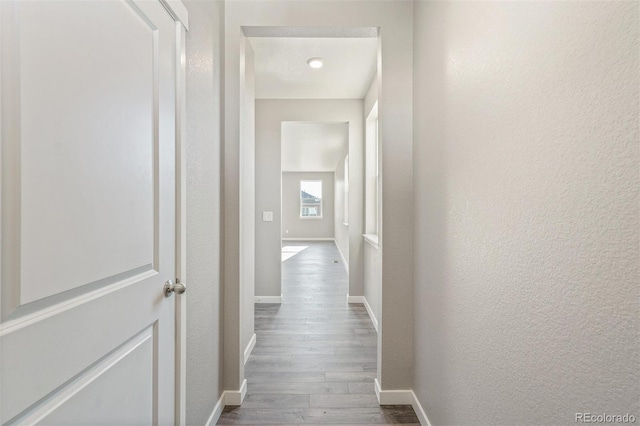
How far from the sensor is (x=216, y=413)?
70.4 inches

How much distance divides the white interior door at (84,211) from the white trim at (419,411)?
1321mm

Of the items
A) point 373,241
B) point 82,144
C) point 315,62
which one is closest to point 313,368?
point 373,241

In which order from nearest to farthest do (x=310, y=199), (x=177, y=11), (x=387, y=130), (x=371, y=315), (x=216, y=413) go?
(x=177, y=11)
(x=216, y=413)
(x=387, y=130)
(x=371, y=315)
(x=310, y=199)

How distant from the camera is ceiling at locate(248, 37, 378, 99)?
2670mm

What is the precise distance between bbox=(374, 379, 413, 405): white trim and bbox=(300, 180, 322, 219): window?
34.3ft

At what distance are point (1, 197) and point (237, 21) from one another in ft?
5.78

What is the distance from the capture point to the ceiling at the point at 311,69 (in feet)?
8.76

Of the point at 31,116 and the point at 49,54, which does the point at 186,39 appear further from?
the point at 31,116

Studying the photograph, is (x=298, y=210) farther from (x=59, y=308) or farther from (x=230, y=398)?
(x=59, y=308)

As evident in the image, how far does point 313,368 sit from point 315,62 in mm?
2649

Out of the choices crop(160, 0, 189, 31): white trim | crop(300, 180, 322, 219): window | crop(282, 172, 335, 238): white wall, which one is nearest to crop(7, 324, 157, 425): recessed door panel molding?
crop(160, 0, 189, 31): white trim

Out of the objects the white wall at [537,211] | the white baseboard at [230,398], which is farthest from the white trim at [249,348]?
the white wall at [537,211]

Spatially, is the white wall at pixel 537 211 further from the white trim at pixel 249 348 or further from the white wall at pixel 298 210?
the white wall at pixel 298 210

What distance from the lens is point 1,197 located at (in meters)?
0.59
